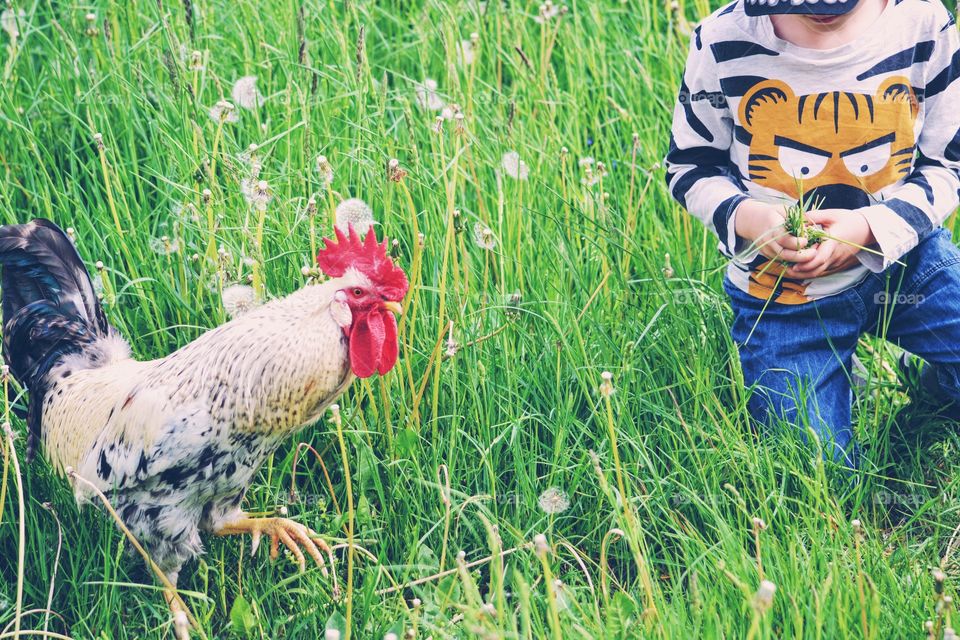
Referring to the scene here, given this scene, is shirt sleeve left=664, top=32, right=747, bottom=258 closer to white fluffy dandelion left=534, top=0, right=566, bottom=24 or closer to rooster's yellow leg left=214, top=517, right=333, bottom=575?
white fluffy dandelion left=534, top=0, right=566, bottom=24

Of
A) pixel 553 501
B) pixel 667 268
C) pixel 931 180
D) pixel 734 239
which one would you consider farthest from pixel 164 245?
pixel 931 180

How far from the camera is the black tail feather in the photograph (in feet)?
8.64

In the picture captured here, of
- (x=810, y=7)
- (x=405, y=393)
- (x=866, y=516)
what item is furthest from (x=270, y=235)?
(x=866, y=516)

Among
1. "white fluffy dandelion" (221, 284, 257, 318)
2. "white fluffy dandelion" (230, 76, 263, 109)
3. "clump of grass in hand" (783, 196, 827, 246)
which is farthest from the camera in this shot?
"white fluffy dandelion" (230, 76, 263, 109)

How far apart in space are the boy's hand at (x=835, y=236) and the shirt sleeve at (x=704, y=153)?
7.6 inches

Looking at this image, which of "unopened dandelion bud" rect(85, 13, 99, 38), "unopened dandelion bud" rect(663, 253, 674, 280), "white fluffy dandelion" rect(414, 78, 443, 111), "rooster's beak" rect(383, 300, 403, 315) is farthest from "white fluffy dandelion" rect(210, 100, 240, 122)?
"unopened dandelion bud" rect(663, 253, 674, 280)

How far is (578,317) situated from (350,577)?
44.2 inches

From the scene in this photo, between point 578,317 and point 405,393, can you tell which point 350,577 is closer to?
point 405,393

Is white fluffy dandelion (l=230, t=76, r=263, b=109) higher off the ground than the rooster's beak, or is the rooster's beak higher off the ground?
white fluffy dandelion (l=230, t=76, r=263, b=109)

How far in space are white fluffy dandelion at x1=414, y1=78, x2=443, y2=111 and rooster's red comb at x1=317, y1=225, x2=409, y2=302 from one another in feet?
3.29

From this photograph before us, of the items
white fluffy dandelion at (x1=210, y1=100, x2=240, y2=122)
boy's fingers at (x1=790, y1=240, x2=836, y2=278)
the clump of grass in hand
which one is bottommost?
boy's fingers at (x1=790, y1=240, x2=836, y2=278)

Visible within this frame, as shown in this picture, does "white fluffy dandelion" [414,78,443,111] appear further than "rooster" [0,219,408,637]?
Yes

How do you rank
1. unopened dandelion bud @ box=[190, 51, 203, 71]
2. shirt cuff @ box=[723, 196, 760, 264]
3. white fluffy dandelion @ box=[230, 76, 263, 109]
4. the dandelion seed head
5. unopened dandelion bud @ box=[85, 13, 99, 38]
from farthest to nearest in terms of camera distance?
unopened dandelion bud @ box=[85, 13, 99, 38] → white fluffy dandelion @ box=[230, 76, 263, 109] → unopened dandelion bud @ box=[190, 51, 203, 71] → shirt cuff @ box=[723, 196, 760, 264] → the dandelion seed head

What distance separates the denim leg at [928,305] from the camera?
8.63ft
